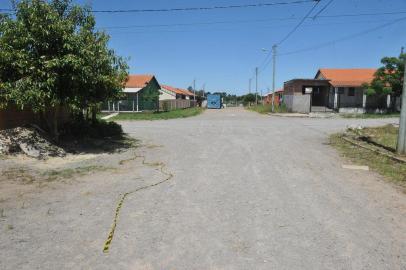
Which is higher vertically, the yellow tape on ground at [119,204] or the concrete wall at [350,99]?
the concrete wall at [350,99]

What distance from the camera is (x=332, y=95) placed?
142ft

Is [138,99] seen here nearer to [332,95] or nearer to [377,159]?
[332,95]

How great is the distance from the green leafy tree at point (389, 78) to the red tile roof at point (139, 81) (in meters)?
25.5

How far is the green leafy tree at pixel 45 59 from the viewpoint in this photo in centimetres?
1087

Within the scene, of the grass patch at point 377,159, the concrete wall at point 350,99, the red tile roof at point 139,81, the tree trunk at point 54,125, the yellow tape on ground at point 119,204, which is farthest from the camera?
the red tile roof at point 139,81

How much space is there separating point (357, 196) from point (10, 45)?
9851 millimetres

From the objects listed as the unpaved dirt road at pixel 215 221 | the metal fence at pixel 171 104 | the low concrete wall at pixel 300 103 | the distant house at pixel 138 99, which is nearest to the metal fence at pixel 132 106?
the distant house at pixel 138 99

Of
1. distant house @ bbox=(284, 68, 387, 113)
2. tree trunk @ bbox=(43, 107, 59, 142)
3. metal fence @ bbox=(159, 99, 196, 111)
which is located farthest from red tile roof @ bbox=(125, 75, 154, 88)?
tree trunk @ bbox=(43, 107, 59, 142)

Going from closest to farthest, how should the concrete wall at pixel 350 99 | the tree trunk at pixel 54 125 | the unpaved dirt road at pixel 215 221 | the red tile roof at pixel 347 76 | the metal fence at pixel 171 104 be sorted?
the unpaved dirt road at pixel 215 221 → the tree trunk at pixel 54 125 → the red tile roof at pixel 347 76 → the concrete wall at pixel 350 99 → the metal fence at pixel 171 104

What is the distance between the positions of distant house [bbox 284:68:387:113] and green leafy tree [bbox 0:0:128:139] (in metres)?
32.7

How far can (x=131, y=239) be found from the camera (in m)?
5.08

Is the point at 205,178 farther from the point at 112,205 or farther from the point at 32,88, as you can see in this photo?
the point at 32,88

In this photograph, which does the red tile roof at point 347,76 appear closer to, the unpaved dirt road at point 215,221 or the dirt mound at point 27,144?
the unpaved dirt road at point 215,221

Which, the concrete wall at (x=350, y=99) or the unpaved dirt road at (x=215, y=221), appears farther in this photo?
the concrete wall at (x=350, y=99)
